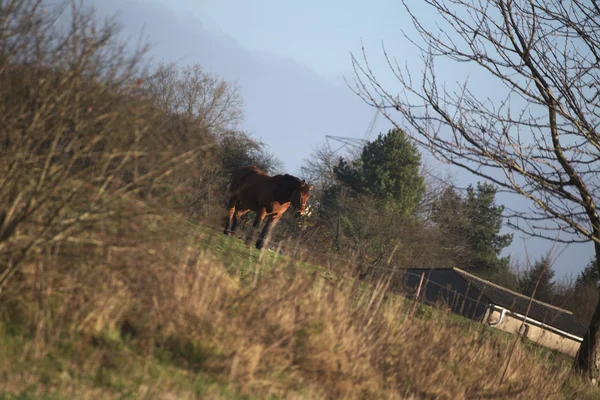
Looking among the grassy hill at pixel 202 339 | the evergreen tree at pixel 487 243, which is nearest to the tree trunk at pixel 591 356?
the grassy hill at pixel 202 339

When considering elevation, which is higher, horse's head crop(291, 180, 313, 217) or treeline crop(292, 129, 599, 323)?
treeline crop(292, 129, 599, 323)

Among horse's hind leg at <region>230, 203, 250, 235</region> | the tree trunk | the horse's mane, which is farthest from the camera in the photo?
horse's hind leg at <region>230, 203, 250, 235</region>

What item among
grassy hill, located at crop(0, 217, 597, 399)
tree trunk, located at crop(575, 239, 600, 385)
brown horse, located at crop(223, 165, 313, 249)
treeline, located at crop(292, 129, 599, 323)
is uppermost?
treeline, located at crop(292, 129, 599, 323)

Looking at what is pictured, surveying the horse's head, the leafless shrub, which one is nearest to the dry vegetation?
the leafless shrub

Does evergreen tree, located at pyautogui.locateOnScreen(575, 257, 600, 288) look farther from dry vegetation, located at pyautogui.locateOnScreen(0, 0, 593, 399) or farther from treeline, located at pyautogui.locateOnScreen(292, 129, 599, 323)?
dry vegetation, located at pyautogui.locateOnScreen(0, 0, 593, 399)

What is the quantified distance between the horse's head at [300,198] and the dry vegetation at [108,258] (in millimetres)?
9235

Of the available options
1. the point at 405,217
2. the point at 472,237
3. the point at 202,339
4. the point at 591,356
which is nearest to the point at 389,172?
the point at 405,217

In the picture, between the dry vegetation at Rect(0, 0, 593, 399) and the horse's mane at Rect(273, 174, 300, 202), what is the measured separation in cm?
980

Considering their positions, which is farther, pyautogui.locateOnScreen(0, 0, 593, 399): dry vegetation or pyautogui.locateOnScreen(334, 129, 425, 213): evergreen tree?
pyautogui.locateOnScreen(334, 129, 425, 213): evergreen tree

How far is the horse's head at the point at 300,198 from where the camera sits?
15906 mm

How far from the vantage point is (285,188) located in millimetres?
16547

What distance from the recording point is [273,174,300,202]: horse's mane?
16.5 metres

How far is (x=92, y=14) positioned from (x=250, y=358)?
3429 mm

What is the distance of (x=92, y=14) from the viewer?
6.11m
